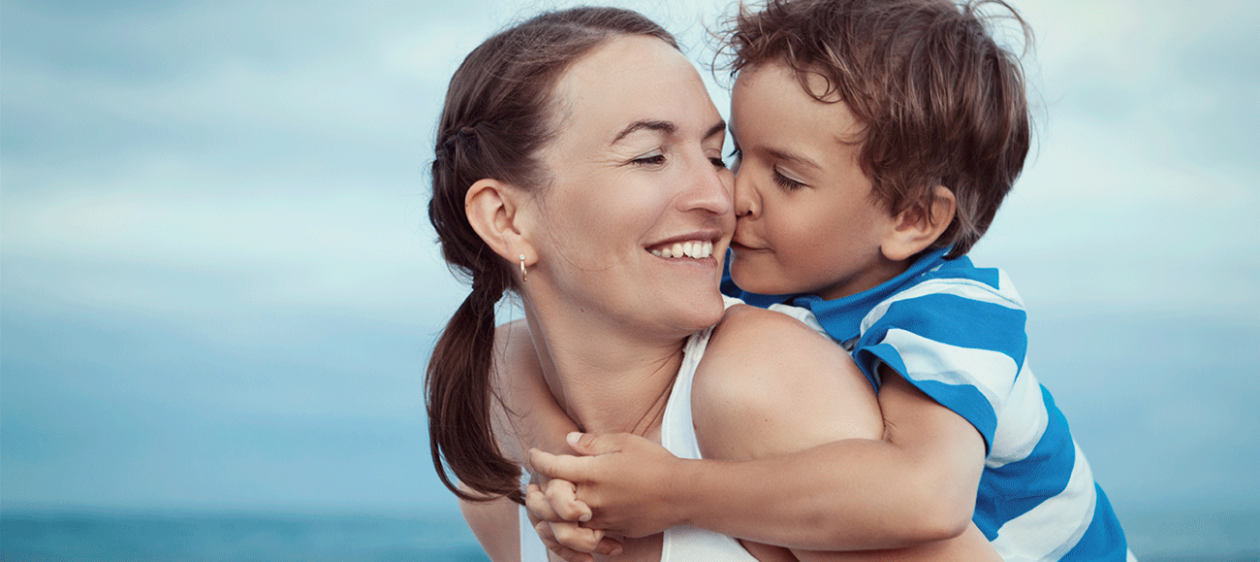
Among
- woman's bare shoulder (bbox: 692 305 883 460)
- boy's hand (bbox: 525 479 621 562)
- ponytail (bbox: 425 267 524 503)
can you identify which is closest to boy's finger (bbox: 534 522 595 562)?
boy's hand (bbox: 525 479 621 562)

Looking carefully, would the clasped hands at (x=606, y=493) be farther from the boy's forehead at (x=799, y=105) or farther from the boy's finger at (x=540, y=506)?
the boy's forehead at (x=799, y=105)

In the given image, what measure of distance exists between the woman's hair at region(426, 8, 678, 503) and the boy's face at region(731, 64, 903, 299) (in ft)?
1.01

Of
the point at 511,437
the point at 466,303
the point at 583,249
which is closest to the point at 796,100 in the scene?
the point at 583,249

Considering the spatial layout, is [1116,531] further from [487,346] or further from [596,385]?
[487,346]

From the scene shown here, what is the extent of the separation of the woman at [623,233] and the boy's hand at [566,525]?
10 cm

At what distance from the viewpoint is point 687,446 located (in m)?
2.14

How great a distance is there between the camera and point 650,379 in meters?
2.35

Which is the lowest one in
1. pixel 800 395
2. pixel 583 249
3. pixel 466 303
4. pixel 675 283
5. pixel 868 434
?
pixel 868 434

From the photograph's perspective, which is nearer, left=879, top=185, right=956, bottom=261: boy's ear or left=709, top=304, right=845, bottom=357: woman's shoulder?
left=709, top=304, right=845, bottom=357: woman's shoulder

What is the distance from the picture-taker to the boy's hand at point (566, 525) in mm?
2051

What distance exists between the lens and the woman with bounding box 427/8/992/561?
6.53ft

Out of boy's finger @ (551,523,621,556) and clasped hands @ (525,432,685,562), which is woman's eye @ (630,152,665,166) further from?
boy's finger @ (551,523,621,556)

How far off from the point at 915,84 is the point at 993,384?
Result: 75 cm

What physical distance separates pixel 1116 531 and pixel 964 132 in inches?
43.2
